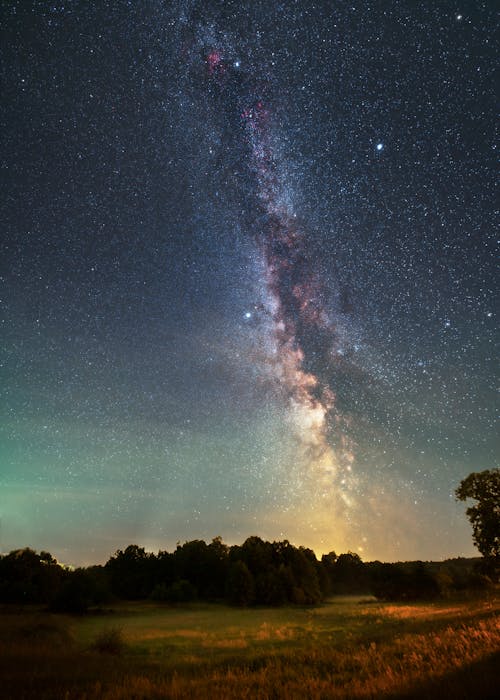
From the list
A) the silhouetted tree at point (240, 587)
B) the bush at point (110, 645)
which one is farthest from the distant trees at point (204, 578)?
the bush at point (110, 645)

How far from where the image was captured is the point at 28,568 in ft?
181

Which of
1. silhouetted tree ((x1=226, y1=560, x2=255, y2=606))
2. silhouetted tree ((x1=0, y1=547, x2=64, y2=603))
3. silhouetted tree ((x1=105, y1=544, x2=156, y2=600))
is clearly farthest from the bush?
silhouetted tree ((x1=105, y1=544, x2=156, y2=600))

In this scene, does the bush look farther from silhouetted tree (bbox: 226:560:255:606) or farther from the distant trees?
silhouetted tree (bbox: 226:560:255:606)

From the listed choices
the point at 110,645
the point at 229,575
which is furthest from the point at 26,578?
the point at 110,645

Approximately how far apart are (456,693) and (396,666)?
452 centimetres

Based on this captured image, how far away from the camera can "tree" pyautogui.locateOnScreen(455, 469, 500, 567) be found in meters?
43.3

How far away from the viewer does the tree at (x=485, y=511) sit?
43.3 metres

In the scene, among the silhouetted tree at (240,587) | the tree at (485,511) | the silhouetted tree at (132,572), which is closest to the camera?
the tree at (485,511)

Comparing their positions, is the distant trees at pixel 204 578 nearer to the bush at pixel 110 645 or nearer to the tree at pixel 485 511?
the tree at pixel 485 511

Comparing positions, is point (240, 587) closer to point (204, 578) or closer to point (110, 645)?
point (204, 578)

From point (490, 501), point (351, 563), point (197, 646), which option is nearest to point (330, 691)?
point (197, 646)

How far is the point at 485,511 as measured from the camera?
144 ft

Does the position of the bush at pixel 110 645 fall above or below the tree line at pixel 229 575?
below

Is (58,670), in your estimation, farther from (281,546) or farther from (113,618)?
(281,546)
